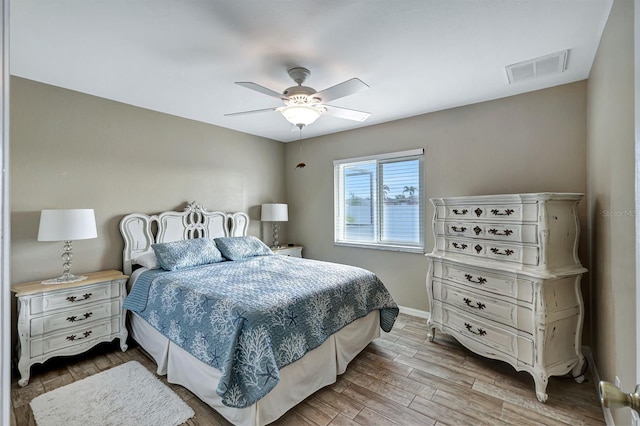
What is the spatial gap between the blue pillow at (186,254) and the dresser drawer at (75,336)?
2.30ft

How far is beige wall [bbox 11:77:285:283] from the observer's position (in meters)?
2.59

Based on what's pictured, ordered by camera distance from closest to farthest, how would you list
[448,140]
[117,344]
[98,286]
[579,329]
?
[579,329], [98,286], [117,344], [448,140]

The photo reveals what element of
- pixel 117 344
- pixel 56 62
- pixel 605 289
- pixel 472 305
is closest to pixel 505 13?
pixel 605 289

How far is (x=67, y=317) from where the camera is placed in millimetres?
2520

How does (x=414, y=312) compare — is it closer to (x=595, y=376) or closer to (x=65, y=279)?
(x=595, y=376)

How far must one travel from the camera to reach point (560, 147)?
2736 millimetres

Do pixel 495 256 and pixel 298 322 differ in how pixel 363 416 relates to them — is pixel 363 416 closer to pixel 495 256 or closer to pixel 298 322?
pixel 298 322

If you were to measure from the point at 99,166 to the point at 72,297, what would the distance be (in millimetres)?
1328

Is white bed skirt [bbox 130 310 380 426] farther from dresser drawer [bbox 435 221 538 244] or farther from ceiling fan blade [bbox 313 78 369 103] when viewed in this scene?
ceiling fan blade [bbox 313 78 369 103]

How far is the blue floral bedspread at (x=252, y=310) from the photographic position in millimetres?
1738

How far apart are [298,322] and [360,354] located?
42.8 inches

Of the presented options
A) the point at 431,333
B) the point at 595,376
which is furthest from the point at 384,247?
the point at 595,376

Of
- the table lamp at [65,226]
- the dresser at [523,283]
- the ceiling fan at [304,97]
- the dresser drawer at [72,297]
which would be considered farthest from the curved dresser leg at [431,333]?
the table lamp at [65,226]

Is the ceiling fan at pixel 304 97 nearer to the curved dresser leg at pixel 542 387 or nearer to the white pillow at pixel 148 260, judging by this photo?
the white pillow at pixel 148 260
